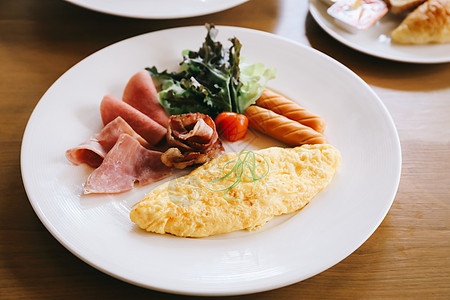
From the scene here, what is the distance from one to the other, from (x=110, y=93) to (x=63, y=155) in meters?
0.55

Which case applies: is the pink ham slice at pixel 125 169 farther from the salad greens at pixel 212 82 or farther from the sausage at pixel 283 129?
the sausage at pixel 283 129

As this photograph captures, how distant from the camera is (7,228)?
1978 millimetres

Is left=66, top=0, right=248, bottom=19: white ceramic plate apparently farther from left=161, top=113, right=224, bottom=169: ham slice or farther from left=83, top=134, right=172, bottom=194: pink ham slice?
left=83, top=134, right=172, bottom=194: pink ham slice

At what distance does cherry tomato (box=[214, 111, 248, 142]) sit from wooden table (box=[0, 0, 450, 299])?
0.89 m

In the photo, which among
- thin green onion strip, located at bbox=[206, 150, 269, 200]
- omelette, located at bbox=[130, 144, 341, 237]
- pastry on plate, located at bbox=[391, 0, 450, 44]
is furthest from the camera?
pastry on plate, located at bbox=[391, 0, 450, 44]

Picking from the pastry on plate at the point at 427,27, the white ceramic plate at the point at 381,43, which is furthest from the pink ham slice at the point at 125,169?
the pastry on plate at the point at 427,27

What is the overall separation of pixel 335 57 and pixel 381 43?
347mm

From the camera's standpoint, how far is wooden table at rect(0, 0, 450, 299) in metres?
1.79

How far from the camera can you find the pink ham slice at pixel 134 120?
7.63 ft

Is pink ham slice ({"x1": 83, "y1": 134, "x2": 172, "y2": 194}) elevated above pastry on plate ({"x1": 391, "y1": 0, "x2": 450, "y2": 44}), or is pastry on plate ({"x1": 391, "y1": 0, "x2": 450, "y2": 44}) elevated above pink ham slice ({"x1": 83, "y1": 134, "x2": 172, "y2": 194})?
pastry on plate ({"x1": 391, "y1": 0, "x2": 450, "y2": 44})

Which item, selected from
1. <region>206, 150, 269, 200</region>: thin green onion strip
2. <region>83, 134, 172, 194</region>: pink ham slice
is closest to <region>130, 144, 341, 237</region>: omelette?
<region>206, 150, 269, 200</region>: thin green onion strip

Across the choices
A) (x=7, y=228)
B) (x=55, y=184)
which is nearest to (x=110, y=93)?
(x=55, y=184)

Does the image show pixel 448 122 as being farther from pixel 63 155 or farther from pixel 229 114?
pixel 63 155

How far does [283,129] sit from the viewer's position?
2322 mm
